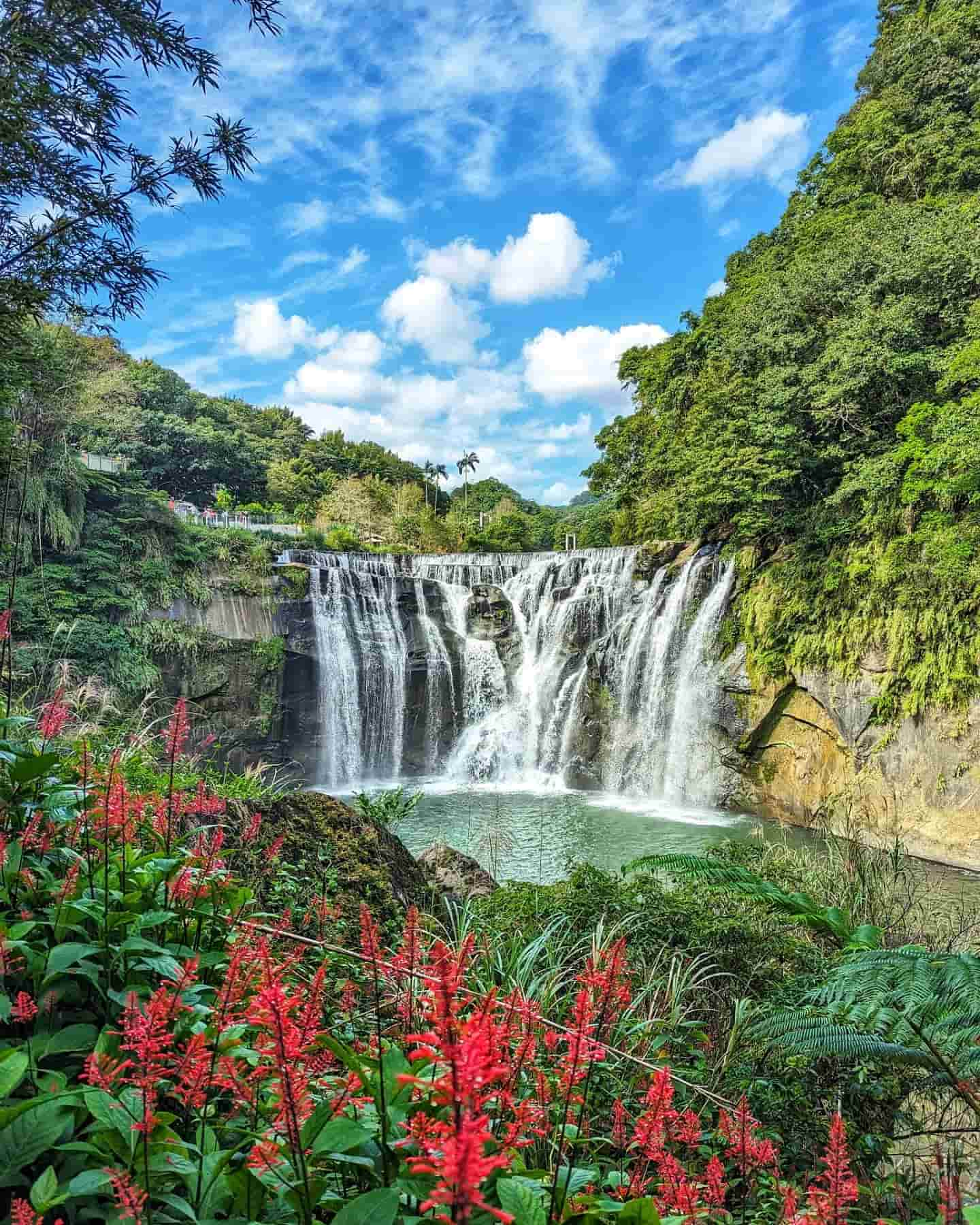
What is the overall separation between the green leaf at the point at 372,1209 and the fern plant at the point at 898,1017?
5.61ft

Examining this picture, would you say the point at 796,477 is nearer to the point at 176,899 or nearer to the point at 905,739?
the point at 905,739

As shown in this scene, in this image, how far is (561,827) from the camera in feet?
40.7

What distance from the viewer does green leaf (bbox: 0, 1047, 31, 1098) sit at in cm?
96

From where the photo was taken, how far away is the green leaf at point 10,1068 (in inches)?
37.9

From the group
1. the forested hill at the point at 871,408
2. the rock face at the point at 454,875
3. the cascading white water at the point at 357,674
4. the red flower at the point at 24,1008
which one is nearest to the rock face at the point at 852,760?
the forested hill at the point at 871,408

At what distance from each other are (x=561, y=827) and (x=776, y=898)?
9308 millimetres

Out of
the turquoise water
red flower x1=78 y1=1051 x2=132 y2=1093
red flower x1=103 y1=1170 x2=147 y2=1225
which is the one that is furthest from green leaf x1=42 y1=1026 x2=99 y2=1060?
the turquoise water

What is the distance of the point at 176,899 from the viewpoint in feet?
5.45

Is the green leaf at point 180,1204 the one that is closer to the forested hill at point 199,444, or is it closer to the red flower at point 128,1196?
the red flower at point 128,1196

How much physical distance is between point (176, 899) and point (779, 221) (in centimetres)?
2532

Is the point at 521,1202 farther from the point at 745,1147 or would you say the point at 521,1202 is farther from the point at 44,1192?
the point at 44,1192

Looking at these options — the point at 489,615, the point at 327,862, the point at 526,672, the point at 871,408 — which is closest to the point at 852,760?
the point at 871,408

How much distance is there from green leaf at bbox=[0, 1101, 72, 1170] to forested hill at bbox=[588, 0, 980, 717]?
12099mm

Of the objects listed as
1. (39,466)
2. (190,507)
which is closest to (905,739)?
(39,466)
